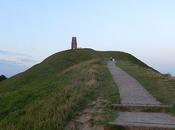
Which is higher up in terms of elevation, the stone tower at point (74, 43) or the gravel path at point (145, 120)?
the stone tower at point (74, 43)

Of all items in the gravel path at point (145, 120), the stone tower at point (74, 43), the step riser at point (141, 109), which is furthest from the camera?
the stone tower at point (74, 43)

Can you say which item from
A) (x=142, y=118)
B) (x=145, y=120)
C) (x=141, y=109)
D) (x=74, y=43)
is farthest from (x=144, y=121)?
(x=74, y=43)

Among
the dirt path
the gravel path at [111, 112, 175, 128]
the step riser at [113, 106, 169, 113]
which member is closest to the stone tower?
the dirt path

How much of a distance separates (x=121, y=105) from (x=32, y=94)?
9.89m

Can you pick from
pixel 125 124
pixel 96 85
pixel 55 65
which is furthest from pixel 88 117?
pixel 55 65

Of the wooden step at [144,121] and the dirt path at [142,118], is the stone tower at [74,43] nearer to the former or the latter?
the dirt path at [142,118]

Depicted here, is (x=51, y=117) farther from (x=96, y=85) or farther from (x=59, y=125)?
(x=96, y=85)

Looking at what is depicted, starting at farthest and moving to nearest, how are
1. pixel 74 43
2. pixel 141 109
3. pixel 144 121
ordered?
pixel 74 43, pixel 141 109, pixel 144 121

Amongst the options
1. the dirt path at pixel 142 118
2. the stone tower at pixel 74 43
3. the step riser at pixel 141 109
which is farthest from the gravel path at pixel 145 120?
the stone tower at pixel 74 43

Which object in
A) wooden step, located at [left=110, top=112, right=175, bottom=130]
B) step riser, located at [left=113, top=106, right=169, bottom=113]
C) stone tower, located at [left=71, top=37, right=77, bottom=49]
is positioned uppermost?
stone tower, located at [left=71, top=37, right=77, bottom=49]

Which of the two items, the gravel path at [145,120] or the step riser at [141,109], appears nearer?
the gravel path at [145,120]

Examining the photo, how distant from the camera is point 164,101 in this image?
13891 mm

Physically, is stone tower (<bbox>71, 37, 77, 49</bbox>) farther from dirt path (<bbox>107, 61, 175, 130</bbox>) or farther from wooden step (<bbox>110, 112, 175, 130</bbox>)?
wooden step (<bbox>110, 112, 175, 130</bbox>)

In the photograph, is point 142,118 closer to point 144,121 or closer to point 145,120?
point 145,120
